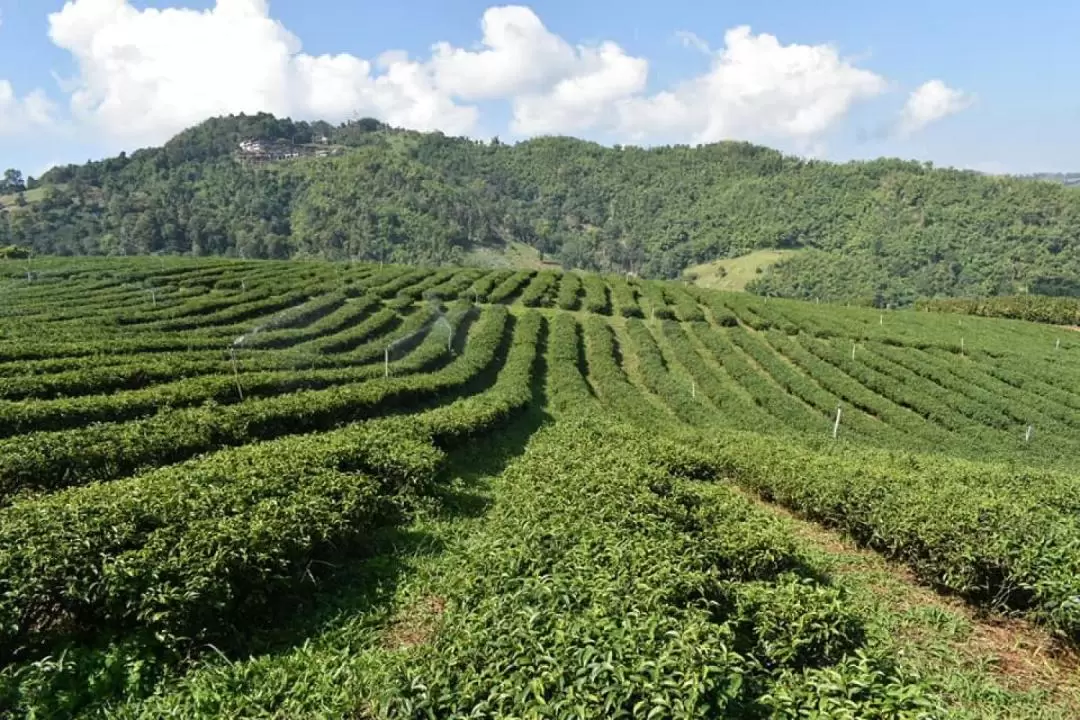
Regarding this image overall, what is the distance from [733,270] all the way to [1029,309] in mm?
98030

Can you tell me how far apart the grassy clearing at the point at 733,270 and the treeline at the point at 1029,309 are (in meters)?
78.3

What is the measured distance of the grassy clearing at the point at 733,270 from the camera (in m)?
158

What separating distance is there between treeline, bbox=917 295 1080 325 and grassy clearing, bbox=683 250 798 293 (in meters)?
78.3

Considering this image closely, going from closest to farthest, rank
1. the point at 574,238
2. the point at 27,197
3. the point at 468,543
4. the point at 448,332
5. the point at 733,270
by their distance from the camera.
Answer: the point at 468,543 < the point at 448,332 < the point at 733,270 < the point at 27,197 < the point at 574,238

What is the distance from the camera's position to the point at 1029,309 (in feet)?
228

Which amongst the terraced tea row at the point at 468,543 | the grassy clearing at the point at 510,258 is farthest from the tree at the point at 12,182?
the terraced tea row at the point at 468,543

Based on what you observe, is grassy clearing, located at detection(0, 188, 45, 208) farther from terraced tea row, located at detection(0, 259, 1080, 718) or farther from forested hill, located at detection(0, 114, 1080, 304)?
terraced tea row, located at detection(0, 259, 1080, 718)

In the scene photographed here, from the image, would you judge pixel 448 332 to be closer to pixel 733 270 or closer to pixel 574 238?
pixel 733 270

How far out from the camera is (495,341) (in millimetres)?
42500

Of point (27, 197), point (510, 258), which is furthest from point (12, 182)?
point (510, 258)

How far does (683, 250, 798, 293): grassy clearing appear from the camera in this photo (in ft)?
519

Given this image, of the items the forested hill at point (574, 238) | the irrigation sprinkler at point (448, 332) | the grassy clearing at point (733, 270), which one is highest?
the forested hill at point (574, 238)

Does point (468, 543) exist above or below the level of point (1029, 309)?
below

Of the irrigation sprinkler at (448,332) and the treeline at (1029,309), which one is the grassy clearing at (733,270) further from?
the irrigation sprinkler at (448,332)
